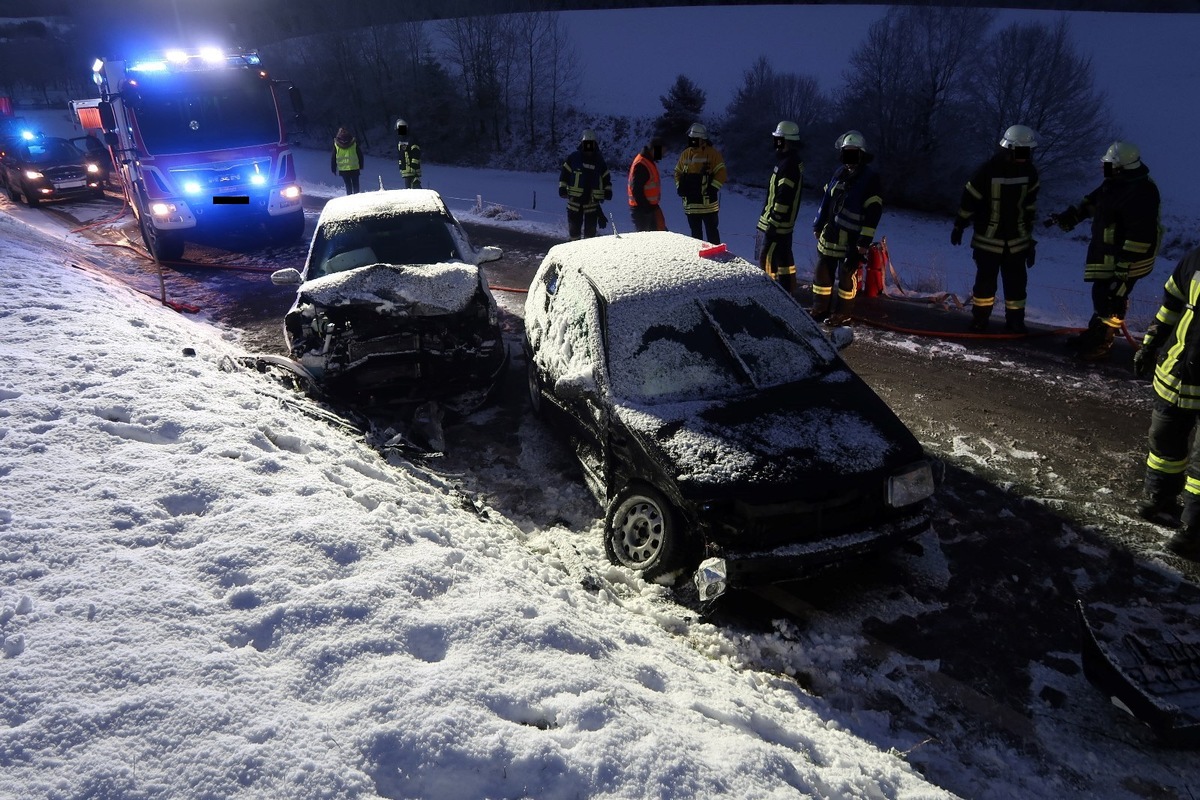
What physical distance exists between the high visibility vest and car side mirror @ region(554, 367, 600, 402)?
12292mm

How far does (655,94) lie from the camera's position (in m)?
40.2

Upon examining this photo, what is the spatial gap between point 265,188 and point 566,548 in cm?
996

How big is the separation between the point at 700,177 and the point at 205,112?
7887mm

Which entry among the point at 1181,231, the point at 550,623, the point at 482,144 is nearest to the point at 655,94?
the point at 482,144

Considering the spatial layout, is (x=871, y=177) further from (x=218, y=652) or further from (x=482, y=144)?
(x=482, y=144)

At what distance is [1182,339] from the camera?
4.27 m

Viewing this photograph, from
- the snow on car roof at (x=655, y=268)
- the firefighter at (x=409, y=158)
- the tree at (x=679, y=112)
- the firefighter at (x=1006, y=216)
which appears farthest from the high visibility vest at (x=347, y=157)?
the tree at (x=679, y=112)

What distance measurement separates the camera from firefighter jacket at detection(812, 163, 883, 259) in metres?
7.74

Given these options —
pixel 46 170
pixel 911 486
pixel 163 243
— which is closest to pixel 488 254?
pixel 911 486

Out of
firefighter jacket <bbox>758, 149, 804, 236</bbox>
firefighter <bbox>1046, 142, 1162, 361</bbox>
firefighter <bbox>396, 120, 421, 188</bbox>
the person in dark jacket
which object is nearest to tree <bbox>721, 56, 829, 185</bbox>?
firefighter <bbox>396, 120, 421, 188</bbox>

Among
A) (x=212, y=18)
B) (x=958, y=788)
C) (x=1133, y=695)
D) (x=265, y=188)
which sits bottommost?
(x=958, y=788)

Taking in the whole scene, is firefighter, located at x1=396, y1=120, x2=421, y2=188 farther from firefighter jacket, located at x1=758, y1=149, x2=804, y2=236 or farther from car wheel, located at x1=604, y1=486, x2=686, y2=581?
car wheel, located at x1=604, y1=486, x2=686, y2=581

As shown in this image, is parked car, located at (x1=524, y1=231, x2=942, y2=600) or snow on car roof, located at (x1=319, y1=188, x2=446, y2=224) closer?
parked car, located at (x1=524, y1=231, x2=942, y2=600)

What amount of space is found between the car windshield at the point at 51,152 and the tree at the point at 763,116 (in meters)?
24.8
